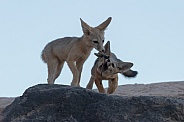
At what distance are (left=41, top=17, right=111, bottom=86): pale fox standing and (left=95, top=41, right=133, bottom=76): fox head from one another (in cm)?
144

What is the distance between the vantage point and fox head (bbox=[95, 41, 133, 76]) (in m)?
9.27

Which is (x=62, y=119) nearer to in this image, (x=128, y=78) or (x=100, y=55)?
(x=100, y=55)

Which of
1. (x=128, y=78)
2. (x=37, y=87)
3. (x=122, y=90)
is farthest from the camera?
(x=122, y=90)

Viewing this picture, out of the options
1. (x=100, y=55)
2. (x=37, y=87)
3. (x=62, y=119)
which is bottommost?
(x=62, y=119)

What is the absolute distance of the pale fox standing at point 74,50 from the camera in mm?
11688

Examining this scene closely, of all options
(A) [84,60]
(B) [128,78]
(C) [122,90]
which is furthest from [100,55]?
(C) [122,90]

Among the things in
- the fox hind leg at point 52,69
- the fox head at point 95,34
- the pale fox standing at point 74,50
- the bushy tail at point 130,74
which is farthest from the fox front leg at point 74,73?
the bushy tail at point 130,74

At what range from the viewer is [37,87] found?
6160 millimetres

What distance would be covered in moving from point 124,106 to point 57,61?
301 inches

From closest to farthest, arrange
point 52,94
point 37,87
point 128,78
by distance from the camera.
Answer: point 52,94 < point 37,87 < point 128,78

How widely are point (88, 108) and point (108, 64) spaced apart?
12.3 ft

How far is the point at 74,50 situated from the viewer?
1226 cm

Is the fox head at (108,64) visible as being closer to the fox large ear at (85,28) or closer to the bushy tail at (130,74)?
the bushy tail at (130,74)

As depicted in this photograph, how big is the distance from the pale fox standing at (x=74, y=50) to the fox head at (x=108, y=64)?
1439 millimetres
